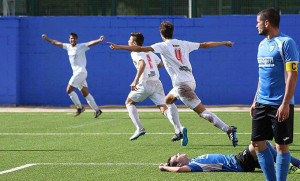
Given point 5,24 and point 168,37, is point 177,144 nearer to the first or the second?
point 168,37

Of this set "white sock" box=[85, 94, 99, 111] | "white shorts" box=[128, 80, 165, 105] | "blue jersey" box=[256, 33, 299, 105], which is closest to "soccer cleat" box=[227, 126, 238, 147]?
"white shorts" box=[128, 80, 165, 105]

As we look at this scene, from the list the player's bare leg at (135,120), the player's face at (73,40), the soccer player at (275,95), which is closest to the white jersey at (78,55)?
the player's face at (73,40)

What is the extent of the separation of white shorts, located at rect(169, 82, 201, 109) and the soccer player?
14.3 feet

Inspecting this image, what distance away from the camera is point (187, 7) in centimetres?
2355

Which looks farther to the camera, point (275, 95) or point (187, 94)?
point (187, 94)

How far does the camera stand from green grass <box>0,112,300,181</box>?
28.3 feet

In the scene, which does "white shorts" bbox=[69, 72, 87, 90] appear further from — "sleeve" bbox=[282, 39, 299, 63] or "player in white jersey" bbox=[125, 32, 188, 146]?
"sleeve" bbox=[282, 39, 299, 63]

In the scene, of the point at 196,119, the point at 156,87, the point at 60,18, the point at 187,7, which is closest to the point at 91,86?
the point at 60,18

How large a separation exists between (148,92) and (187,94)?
1.85 m

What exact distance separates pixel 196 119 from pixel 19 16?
875 cm

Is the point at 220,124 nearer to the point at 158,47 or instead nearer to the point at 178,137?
the point at 178,137

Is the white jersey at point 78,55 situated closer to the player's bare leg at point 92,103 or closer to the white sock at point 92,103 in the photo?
the player's bare leg at point 92,103

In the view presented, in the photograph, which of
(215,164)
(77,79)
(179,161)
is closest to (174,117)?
(179,161)

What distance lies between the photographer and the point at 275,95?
277 inches
